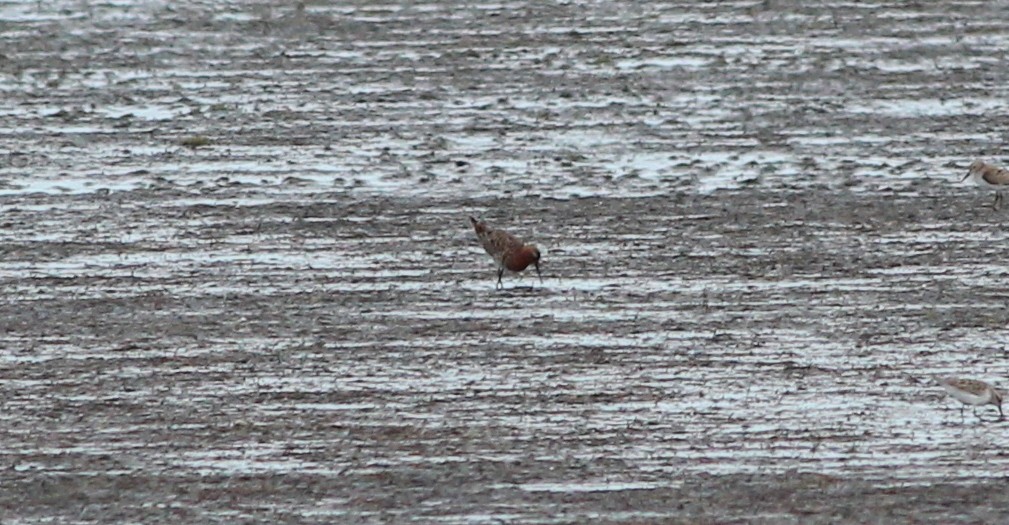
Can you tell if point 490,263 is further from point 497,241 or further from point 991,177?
point 991,177

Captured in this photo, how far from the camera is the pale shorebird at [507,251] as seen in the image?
9930 mm

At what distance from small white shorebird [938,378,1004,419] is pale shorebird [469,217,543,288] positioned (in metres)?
2.44

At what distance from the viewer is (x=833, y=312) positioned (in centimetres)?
952

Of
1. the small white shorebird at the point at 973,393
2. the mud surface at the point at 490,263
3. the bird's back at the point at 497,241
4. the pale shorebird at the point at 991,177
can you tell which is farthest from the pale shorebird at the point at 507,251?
the pale shorebird at the point at 991,177

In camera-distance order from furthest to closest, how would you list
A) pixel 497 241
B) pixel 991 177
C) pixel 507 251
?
1. pixel 991 177
2. pixel 497 241
3. pixel 507 251

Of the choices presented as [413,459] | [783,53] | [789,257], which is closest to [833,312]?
[789,257]

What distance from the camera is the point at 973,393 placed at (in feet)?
26.4

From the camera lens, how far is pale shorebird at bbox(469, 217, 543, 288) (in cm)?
993

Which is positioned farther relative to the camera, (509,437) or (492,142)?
(492,142)

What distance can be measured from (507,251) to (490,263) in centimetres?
50

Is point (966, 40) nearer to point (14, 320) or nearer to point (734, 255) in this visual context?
point (734, 255)

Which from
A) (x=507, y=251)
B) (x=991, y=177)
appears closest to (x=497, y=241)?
(x=507, y=251)

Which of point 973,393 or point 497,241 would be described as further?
point 497,241

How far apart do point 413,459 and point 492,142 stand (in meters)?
5.29
